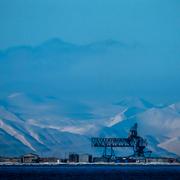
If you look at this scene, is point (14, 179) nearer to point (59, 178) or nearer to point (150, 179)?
point (59, 178)

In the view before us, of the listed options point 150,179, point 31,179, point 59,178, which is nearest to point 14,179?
point 31,179

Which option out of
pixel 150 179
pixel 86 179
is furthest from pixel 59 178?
pixel 150 179

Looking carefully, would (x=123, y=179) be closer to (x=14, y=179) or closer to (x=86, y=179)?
(x=86, y=179)

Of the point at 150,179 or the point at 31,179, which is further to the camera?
the point at 150,179

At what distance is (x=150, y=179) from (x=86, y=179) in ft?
38.8

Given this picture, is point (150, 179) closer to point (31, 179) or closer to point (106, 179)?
point (106, 179)

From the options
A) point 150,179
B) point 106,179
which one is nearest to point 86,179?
point 106,179

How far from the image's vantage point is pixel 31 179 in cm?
12450

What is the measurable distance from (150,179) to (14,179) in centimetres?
2388

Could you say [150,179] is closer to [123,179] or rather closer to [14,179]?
[123,179]

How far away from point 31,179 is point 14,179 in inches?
106

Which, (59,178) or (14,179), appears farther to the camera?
(59,178)

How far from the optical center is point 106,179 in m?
126

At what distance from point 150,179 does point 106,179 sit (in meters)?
9.92
